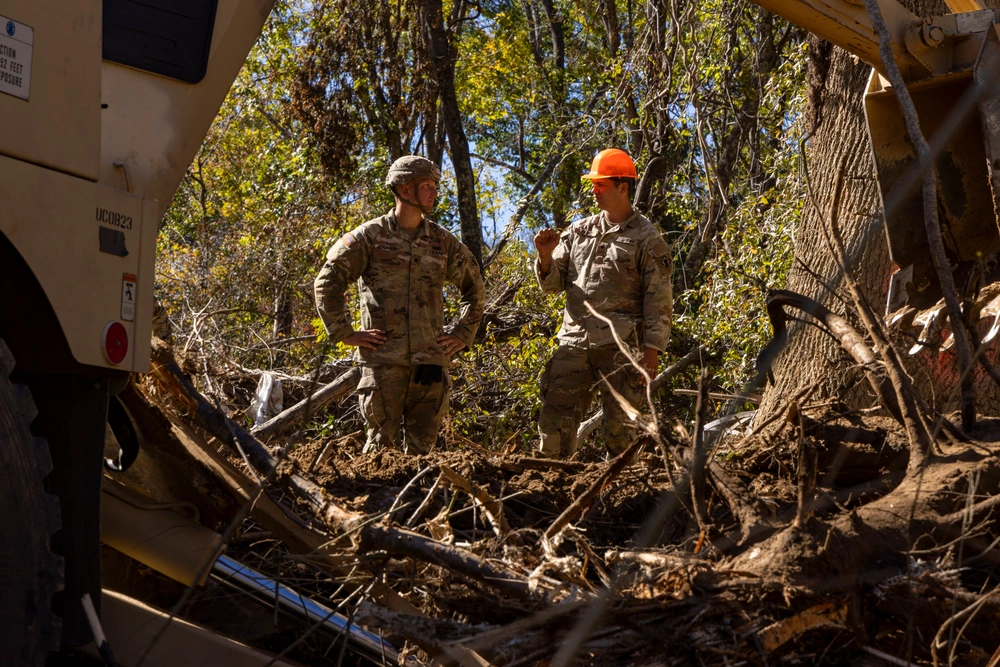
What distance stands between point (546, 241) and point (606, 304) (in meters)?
0.50

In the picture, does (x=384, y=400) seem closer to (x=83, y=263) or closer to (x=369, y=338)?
(x=369, y=338)

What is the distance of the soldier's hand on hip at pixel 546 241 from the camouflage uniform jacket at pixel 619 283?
178 mm

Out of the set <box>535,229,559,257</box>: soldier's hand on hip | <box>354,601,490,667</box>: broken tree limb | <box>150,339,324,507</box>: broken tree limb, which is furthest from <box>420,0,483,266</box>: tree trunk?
<box>354,601,490,667</box>: broken tree limb

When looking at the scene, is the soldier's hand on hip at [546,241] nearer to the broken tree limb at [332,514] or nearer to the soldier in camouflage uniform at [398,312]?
the soldier in camouflage uniform at [398,312]

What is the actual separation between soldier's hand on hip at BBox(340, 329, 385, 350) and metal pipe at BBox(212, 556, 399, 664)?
8.09 ft

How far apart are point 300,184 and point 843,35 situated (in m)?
9.68

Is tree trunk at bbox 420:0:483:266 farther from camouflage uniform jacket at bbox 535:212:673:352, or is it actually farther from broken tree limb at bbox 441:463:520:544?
broken tree limb at bbox 441:463:520:544

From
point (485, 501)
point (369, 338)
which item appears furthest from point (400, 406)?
point (485, 501)

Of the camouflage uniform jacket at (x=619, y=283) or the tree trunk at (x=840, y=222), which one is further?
the camouflage uniform jacket at (x=619, y=283)

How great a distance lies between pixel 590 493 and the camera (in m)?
2.81

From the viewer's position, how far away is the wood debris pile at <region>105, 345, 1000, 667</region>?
218 cm

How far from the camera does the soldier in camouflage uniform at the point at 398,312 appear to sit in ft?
17.7

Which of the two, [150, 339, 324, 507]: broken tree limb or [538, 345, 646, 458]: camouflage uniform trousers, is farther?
[538, 345, 646, 458]: camouflage uniform trousers

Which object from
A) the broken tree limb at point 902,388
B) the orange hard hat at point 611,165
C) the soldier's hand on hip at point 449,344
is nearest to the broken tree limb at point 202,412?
the broken tree limb at point 902,388
